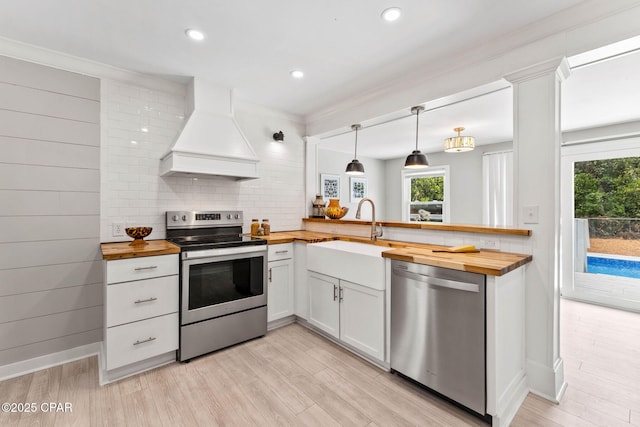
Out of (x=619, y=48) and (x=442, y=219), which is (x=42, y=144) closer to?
(x=619, y=48)

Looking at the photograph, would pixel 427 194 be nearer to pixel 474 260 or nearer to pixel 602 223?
pixel 602 223

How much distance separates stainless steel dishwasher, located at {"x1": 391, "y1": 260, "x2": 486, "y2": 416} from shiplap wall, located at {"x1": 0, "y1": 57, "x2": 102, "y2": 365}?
256 cm

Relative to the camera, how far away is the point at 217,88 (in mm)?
2949

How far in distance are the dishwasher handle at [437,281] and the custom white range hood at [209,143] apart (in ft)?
5.85

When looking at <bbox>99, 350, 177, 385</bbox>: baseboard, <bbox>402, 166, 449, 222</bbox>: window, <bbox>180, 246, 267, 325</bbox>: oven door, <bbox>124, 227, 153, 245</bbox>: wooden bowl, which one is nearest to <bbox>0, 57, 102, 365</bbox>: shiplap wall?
<bbox>124, 227, 153, 245</bbox>: wooden bowl

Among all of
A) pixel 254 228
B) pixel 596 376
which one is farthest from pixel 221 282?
pixel 596 376

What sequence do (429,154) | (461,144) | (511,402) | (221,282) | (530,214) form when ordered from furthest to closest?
1. (429,154)
2. (461,144)
3. (221,282)
4. (530,214)
5. (511,402)

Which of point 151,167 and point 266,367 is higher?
point 151,167

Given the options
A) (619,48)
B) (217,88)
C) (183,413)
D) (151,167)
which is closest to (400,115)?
(619,48)

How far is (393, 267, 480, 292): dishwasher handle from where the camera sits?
1.69 meters

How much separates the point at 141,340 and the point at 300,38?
255cm

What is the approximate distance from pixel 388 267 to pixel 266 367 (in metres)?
1.23

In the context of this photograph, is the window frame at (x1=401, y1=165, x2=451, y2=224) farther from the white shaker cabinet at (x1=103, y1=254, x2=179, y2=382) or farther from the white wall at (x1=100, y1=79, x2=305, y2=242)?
the white shaker cabinet at (x1=103, y1=254, x2=179, y2=382)

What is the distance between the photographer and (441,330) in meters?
1.82
